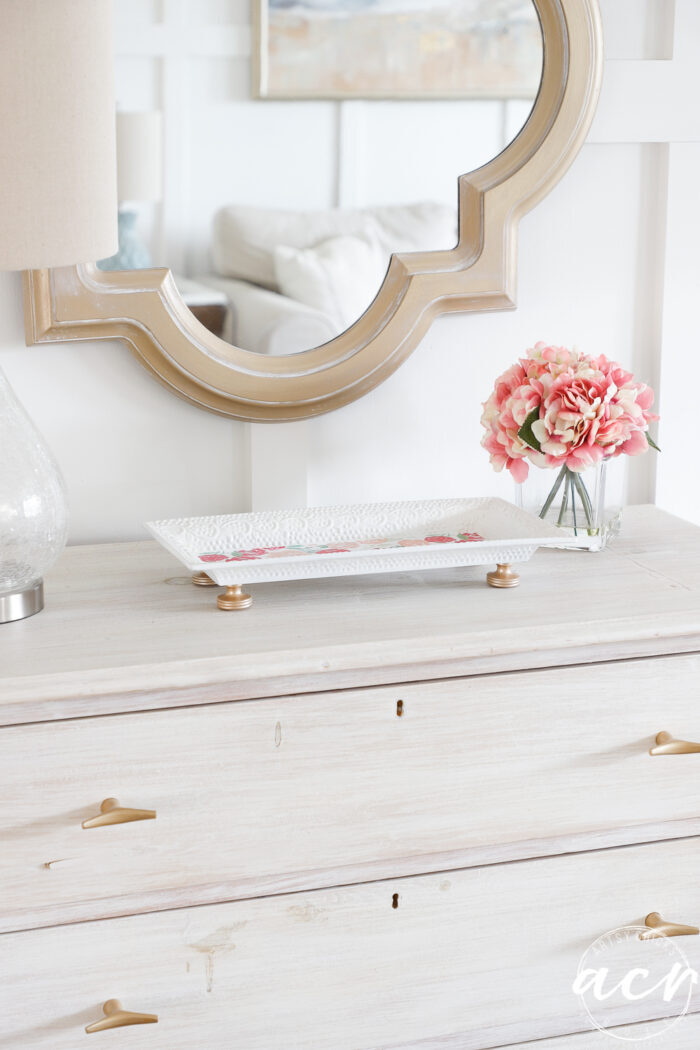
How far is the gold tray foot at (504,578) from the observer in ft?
4.75

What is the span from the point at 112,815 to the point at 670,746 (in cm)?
66

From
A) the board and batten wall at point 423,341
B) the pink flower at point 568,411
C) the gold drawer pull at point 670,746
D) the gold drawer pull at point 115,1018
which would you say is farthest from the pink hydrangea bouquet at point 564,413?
the gold drawer pull at point 115,1018

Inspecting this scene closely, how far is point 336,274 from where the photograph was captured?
64.8 inches

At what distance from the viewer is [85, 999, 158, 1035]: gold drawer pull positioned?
128 cm

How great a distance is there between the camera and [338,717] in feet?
4.24

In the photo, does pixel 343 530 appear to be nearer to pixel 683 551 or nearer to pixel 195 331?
pixel 195 331

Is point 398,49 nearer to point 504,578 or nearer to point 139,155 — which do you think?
point 139,155

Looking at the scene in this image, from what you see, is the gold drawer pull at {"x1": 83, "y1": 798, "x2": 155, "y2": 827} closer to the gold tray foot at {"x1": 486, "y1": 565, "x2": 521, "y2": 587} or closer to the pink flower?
the gold tray foot at {"x1": 486, "y1": 565, "x2": 521, "y2": 587}

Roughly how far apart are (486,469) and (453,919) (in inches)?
28.3

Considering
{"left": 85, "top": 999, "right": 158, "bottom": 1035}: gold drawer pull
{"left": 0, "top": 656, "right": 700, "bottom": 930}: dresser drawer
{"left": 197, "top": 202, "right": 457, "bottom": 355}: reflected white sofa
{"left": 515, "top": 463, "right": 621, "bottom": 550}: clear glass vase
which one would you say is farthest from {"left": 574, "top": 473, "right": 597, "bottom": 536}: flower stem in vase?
{"left": 85, "top": 999, "right": 158, "bottom": 1035}: gold drawer pull

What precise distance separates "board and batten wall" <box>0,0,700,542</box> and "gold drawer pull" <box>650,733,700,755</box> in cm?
57

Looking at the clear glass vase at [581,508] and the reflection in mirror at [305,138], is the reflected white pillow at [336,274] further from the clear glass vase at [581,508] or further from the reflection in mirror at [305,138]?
the clear glass vase at [581,508]

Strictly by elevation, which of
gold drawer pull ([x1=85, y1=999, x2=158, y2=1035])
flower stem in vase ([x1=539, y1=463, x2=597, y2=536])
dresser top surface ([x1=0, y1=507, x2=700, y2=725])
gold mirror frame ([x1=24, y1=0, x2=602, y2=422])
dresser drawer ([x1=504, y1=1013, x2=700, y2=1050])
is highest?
gold mirror frame ([x1=24, y1=0, x2=602, y2=422])

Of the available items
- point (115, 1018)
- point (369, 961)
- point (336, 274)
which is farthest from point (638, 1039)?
point (336, 274)
